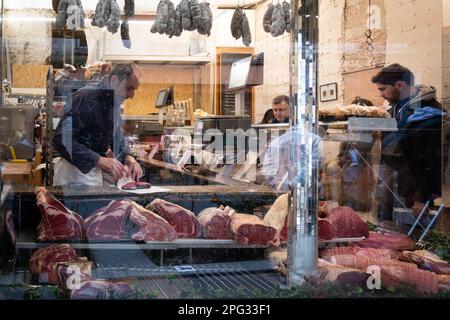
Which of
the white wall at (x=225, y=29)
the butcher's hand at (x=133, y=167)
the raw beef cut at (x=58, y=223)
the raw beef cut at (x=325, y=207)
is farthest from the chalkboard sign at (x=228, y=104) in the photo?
the raw beef cut at (x=58, y=223)

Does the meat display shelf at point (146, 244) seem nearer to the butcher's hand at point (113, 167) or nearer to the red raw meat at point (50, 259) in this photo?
the red raw meat at point (50, 259)

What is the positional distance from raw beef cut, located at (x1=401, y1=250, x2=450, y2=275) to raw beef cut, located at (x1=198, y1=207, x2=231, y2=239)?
2.91 ft

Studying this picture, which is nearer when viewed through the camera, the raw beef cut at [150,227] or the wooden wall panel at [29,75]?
the raw beef cut at [150,227]

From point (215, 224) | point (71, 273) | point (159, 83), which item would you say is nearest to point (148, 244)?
point (215, 224)

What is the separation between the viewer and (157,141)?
482 cm

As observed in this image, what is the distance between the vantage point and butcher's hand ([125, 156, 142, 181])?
3.80 m

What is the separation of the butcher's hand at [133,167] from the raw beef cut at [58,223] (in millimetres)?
744

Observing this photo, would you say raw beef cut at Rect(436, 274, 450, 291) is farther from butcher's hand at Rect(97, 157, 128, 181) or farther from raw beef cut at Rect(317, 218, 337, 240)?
butcher's hand at Rect(97, 157, 128, 181)

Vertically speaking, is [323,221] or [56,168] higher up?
[56,168]

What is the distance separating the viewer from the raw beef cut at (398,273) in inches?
102

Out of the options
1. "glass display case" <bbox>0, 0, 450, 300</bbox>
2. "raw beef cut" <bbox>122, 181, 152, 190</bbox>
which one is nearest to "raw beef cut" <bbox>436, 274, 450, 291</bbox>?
"glass display case" <bbox>0, 0, 450, 300</bbox>
